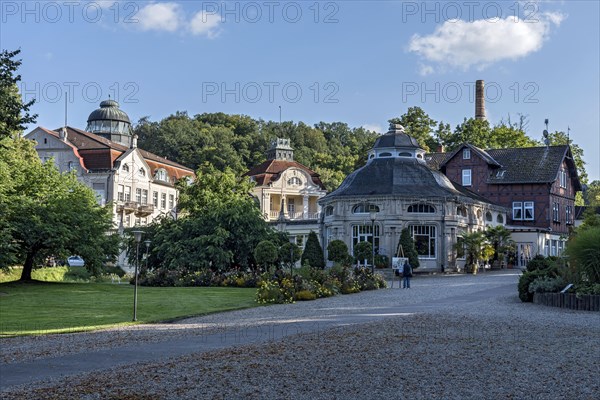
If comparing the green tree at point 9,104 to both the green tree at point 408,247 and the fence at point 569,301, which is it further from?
the green tree at point 408,247

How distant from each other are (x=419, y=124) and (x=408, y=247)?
36.0 meters

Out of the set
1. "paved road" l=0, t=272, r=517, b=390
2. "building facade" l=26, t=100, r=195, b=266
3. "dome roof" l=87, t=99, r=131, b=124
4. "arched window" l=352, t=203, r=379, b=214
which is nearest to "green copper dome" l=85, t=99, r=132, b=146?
"dome roof" l=87, t=99, r=131, b=124

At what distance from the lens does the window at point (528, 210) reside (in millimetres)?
63062

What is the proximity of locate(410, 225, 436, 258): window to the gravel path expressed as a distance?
31.9 meters

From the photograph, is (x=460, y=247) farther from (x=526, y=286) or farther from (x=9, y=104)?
(x=9, y=104)

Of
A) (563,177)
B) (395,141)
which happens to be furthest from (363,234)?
(563,177)

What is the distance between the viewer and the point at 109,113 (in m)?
85.9

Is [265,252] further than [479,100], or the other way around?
[479,100]

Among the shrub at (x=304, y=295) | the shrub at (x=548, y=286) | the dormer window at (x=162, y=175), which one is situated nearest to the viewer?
the shrub at (x=548, y=286)

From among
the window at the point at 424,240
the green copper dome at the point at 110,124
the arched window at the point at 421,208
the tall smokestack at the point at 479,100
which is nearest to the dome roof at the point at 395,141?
the arched window at the point at 421,208

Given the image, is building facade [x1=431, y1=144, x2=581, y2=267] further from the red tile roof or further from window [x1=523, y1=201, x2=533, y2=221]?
the red tile roof

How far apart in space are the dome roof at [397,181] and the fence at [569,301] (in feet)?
85.6

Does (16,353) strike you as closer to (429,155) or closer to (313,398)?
(313,398)

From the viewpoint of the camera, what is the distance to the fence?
872 inches
